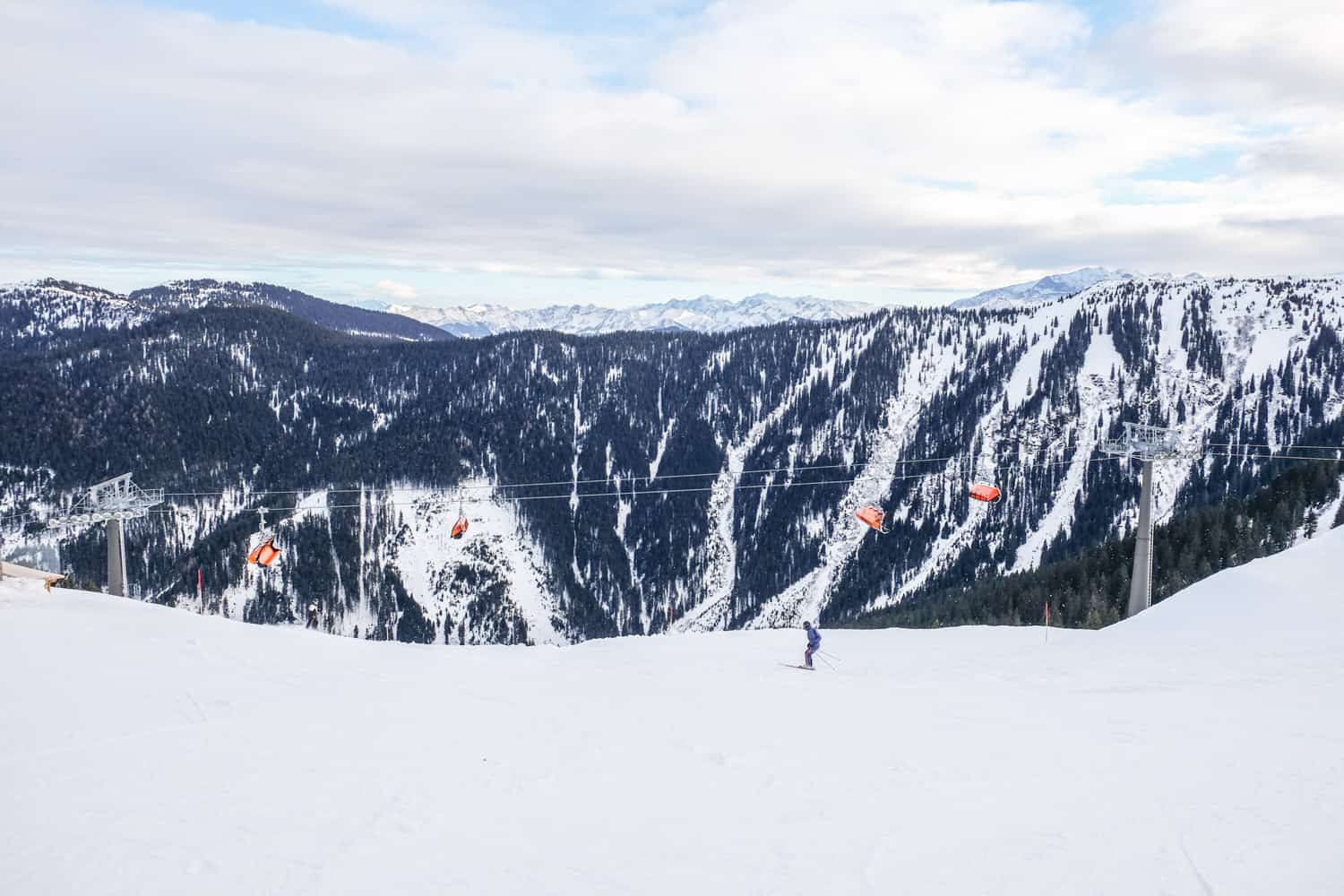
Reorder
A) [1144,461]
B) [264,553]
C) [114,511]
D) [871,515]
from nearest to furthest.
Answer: [264,553]
[1144,461]
[871,515]
[114,511]

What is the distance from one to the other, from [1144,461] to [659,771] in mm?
28694

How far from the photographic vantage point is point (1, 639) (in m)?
18.8

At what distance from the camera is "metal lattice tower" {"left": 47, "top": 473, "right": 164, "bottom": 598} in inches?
1292

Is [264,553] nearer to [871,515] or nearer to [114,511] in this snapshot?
[114,511]

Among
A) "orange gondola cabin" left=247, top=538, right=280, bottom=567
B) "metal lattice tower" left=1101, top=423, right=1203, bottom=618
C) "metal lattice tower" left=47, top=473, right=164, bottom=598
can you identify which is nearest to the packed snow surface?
"metal lattice tower" left=1101, top=423, right=1203, bottom=618

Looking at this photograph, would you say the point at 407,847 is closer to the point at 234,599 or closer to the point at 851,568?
the point at 234,599

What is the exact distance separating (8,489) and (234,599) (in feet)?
298

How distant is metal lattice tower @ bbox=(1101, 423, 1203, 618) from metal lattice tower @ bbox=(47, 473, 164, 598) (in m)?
41.0

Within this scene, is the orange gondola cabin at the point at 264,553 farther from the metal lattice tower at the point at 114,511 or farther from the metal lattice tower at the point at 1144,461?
the metal lattice tower at the point at 1144,461

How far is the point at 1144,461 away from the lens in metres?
33.2

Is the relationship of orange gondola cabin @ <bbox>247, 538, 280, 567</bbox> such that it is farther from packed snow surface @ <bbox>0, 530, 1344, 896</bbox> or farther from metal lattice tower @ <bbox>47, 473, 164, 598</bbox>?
packed snow surface @ <bbox>0, 530, 1344, 896</bbox>

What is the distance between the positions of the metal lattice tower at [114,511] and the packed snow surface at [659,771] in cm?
1068

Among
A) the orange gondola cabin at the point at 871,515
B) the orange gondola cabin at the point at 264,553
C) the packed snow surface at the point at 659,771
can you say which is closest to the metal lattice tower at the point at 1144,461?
the packed snow surface at the point at 659,771

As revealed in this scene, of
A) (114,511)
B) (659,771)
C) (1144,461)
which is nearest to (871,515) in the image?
(1144,461)
